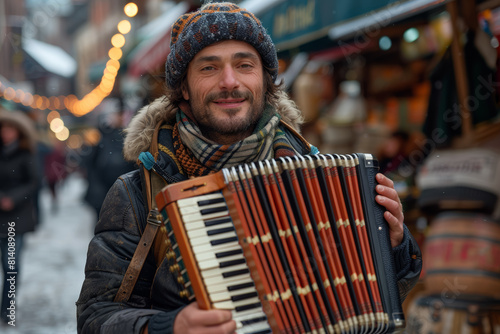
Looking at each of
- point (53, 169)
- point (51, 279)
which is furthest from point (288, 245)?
point (53, 169)

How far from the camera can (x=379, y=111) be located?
6391mm

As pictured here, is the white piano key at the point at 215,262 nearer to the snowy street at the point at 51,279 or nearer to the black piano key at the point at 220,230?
the black piano key at the point at 220,230

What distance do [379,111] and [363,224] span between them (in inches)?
185

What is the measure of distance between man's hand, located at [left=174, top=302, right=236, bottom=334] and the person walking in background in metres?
4.23

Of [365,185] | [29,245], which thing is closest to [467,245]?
[365,185]

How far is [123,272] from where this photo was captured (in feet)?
6.17

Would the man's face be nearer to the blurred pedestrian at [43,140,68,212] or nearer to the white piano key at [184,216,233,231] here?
the white piano key at [184,216,233,231]

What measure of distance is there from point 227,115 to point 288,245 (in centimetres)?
51

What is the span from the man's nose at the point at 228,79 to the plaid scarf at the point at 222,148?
0.18 meters

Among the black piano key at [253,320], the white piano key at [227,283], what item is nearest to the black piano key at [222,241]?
the white piano key at [227,283]

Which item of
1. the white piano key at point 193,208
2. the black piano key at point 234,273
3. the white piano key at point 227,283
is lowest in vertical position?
the white piano key at point 227,283

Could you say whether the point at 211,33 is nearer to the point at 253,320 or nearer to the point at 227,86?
the point at 227,86

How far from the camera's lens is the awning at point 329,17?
3.67m

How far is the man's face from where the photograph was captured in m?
1.96
